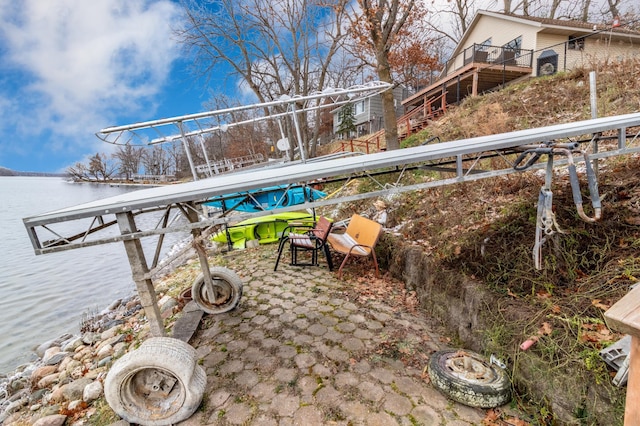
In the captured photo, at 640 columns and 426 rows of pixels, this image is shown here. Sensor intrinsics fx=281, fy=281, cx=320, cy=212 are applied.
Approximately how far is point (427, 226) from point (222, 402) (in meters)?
3.93

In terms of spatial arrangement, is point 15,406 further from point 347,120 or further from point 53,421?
point 347,120

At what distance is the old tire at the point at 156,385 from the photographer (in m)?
2.39

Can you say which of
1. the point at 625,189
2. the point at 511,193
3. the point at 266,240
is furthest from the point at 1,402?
the point at 625,189

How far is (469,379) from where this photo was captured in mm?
2463

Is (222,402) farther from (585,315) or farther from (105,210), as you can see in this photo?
(585,315)

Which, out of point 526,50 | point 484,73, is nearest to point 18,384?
point 484,73

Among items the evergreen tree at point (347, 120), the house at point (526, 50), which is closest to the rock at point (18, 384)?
the house at point (526, 50)

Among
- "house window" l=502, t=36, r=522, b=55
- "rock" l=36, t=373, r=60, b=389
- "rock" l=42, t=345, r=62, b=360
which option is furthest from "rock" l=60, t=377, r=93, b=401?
"house window" l=502, t=36, r=522, b=55

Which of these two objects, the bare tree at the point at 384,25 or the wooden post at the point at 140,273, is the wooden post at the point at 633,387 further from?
the bare tree at the point at 384,25

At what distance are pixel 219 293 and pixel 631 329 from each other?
4229 mm

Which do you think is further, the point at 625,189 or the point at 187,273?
the point at 187,273

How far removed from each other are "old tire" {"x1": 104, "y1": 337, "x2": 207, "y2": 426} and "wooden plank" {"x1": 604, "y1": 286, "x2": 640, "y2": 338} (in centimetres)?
278

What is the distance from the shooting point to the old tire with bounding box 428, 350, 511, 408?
7.66 feet

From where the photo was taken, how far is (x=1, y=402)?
3979 mm
